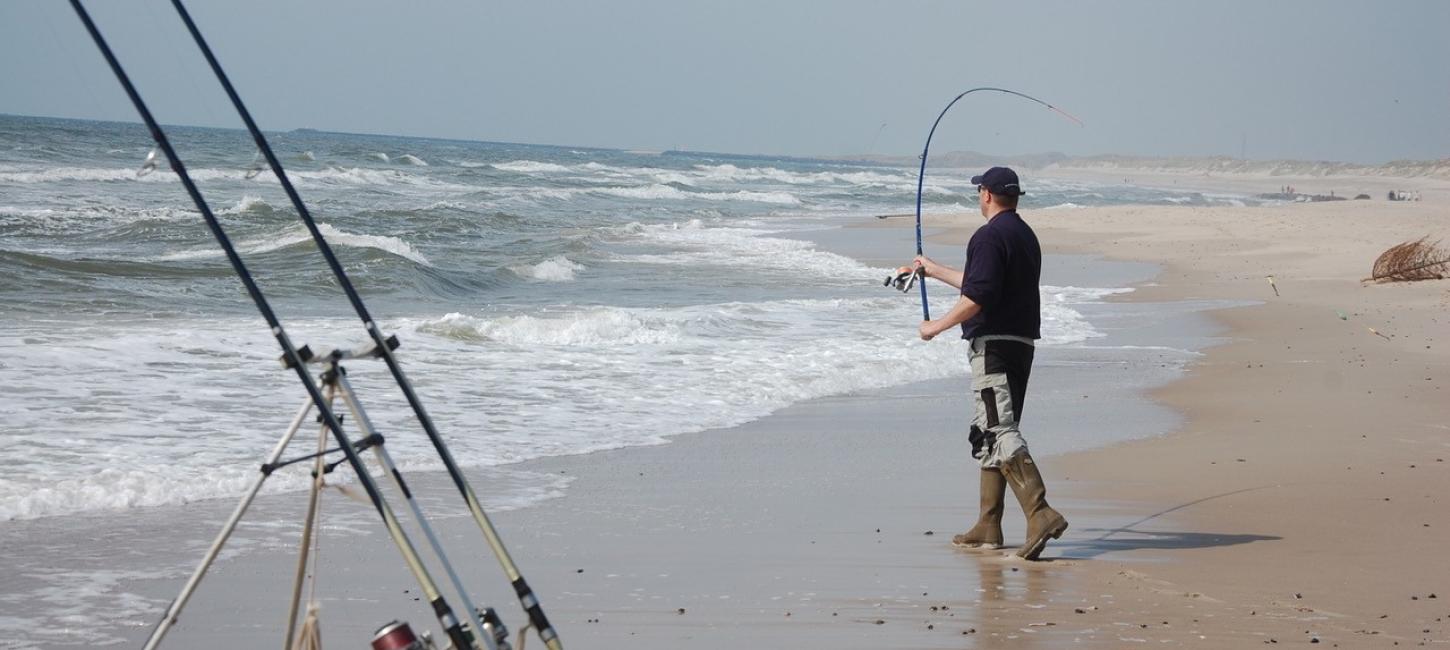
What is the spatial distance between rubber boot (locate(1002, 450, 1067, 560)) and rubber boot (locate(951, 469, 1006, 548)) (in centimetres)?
6

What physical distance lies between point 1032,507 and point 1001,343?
538 millimetres

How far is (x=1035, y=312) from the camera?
4793mm

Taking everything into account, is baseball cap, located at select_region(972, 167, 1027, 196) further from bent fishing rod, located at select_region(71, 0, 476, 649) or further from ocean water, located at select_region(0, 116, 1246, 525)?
bent fishing rod, located at select_region(71, 0, 476, 649)

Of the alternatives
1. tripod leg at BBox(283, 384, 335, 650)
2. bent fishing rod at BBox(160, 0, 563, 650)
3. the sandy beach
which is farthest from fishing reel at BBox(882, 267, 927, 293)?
tripod leg at BBox(283, 384, 335, 650)

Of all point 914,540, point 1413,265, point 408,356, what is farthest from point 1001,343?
point 1413,265

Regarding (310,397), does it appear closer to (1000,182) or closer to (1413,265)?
(1000,182)

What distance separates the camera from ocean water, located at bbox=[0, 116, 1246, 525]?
6.42 m

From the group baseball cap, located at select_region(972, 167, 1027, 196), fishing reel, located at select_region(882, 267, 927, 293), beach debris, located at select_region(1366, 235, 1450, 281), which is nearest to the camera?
baseball cap, located at select_region(972, 167, 1027, 196)

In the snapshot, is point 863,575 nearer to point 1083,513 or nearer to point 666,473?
point 1083,513

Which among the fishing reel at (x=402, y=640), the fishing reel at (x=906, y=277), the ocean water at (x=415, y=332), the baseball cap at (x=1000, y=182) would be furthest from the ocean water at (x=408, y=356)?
the baseball cap at (x=1000, y=182)

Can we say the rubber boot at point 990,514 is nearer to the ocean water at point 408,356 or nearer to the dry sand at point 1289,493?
the dry sand at point 1289,493

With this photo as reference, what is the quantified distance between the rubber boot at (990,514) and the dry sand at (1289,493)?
12.3 inches

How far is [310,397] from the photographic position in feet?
7.90

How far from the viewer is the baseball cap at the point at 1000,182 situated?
4.78 metres
